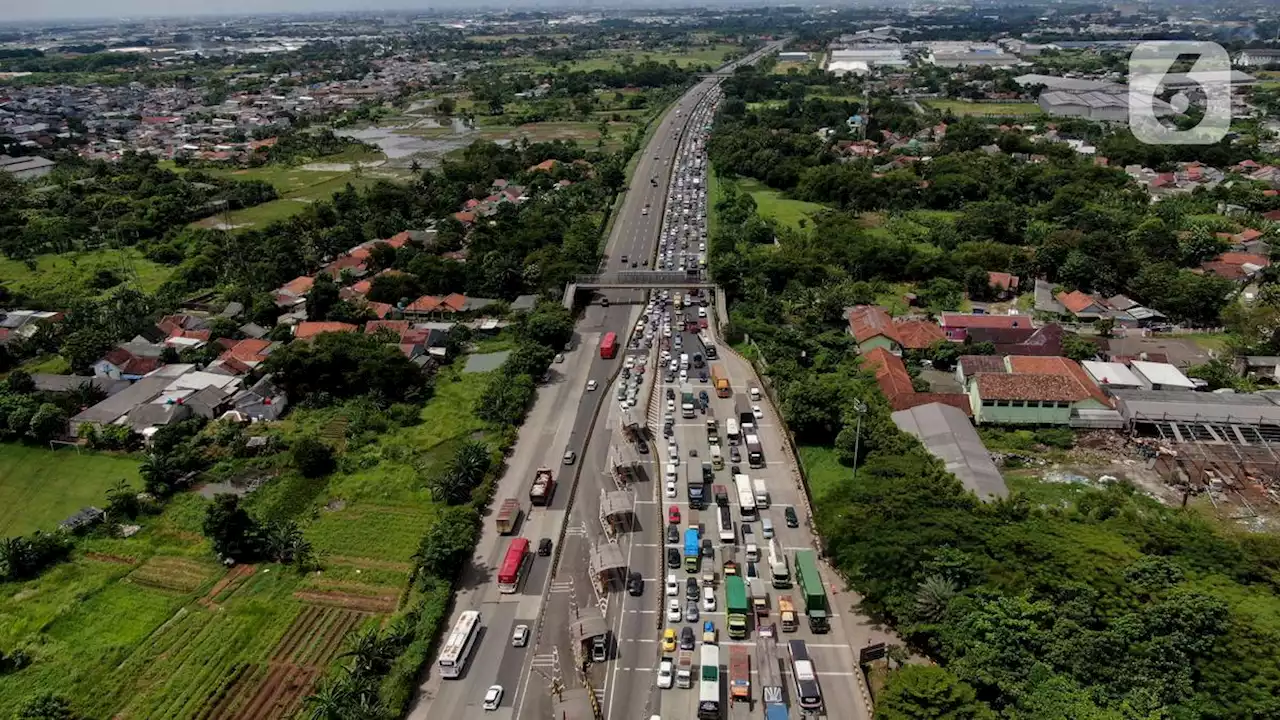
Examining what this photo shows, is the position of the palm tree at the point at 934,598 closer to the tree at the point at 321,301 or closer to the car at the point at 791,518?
the car at the point at 791,518

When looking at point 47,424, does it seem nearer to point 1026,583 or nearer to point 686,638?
point 686,638

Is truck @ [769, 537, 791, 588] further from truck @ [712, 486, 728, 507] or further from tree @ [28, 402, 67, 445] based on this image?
tree @ [28, 402, 67, 445]

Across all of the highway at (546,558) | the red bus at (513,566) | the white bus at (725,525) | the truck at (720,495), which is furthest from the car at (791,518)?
the red bus at (513,566)

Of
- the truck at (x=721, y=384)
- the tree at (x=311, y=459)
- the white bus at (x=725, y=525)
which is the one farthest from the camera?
the truck at (x=721, y=384)

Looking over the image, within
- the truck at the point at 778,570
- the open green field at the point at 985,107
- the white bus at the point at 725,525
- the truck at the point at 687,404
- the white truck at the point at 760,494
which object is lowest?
the truck at the point at 778,570

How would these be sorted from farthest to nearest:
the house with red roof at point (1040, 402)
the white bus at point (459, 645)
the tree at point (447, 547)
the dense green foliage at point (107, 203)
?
the dense green foliage at point (107, 203), the house with red roof at point (1040, 402), the tree at point (447, 547), the white bus at point (459, 645)

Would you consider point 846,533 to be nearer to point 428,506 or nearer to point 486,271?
point 428,506
